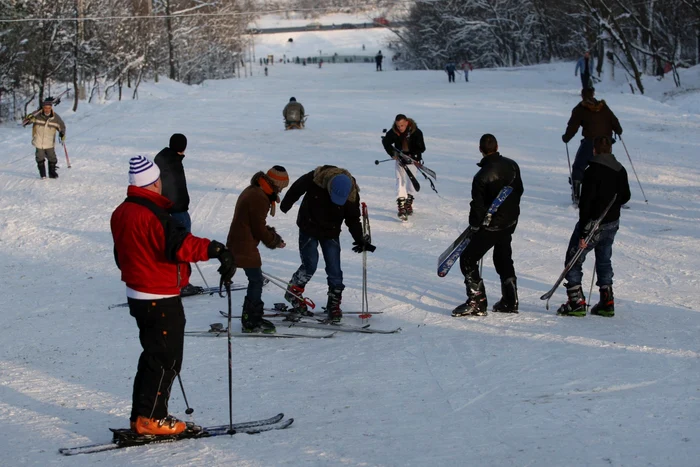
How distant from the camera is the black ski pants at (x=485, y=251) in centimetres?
811

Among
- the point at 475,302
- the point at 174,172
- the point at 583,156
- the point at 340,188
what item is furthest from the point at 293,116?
the point at 340,188

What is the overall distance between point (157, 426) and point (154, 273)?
98cm

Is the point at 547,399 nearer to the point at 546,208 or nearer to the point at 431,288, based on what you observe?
the point at 431,288

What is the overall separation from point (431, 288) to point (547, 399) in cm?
385

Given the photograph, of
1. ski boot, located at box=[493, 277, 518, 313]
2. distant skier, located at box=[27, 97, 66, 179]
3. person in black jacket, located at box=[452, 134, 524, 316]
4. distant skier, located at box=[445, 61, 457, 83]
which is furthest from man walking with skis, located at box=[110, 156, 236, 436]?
distant skier, located at box=[445, 61, 457, 83]

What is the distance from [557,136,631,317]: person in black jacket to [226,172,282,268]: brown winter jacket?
2.90 meters

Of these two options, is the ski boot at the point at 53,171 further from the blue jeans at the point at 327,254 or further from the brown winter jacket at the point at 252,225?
the brown winter jacket at the point at 252,225

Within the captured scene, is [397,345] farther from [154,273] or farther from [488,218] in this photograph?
[154,273]

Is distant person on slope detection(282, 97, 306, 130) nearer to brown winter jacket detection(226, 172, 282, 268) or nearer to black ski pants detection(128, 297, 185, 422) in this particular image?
brown winter jacket detection(226, 172, 282, 268)

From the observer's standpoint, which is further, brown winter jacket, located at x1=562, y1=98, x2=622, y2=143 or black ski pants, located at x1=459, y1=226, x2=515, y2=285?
brown winter jacket, located at x1=562, y1=98, x2=622, y2=143

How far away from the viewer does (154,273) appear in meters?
5.11

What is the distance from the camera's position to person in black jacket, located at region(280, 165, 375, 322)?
7.73 m

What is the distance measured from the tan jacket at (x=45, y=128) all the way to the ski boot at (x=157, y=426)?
39.1ft

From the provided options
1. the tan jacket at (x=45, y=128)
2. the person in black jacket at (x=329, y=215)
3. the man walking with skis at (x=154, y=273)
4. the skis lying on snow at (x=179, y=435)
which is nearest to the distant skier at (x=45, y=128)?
the tan jacket at (x=45, y=128)
